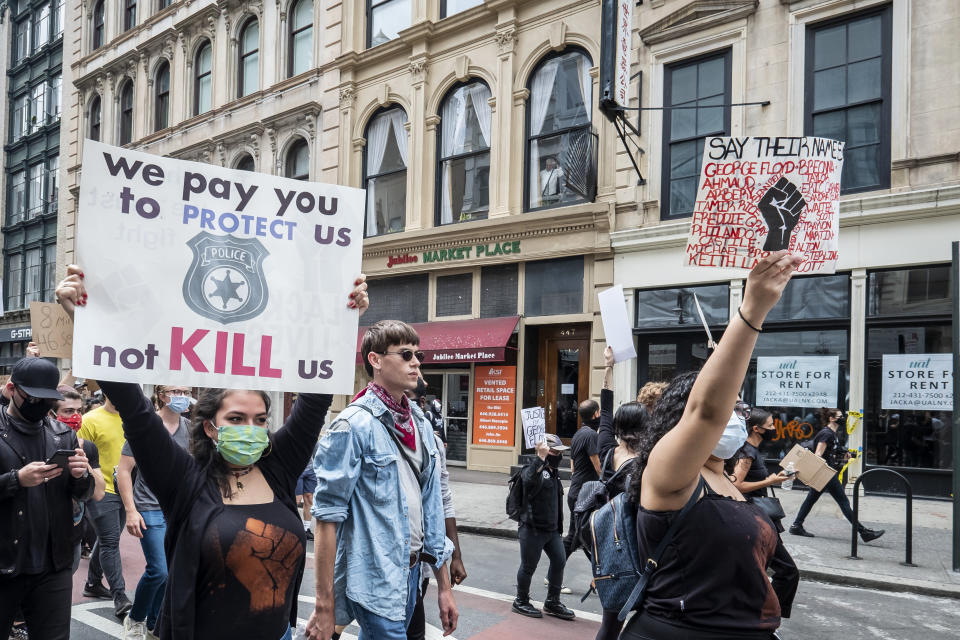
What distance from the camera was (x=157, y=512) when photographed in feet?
17.7

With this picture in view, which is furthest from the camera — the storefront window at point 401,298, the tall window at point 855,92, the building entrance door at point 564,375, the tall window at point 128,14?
the tall window at point 128,14

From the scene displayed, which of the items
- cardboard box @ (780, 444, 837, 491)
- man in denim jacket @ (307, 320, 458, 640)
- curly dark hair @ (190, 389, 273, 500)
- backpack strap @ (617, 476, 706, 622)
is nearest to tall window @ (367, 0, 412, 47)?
cardboard box @ (780, 444, 837, 491)

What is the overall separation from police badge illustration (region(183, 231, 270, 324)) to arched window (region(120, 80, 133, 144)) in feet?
92.9

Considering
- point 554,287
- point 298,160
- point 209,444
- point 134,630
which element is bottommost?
point 134,630

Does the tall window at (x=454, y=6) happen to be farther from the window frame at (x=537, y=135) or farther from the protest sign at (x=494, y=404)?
the protest sign at (x=494, y=404)

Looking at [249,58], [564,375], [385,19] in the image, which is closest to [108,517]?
[564,375]

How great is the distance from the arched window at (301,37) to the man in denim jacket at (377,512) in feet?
62.6

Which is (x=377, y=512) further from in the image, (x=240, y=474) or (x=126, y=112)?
(x=126, y=112)

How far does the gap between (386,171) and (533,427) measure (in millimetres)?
12445

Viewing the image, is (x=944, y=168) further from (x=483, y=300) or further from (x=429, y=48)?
(x=429, y=48)

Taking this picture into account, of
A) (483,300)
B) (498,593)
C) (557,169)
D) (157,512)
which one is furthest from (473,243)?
(157,512)

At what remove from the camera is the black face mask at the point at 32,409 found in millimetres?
A: 3873

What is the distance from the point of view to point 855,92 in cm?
1183

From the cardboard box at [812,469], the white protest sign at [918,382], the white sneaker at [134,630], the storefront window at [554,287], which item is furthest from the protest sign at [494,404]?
the white sneaker at [134,630]
